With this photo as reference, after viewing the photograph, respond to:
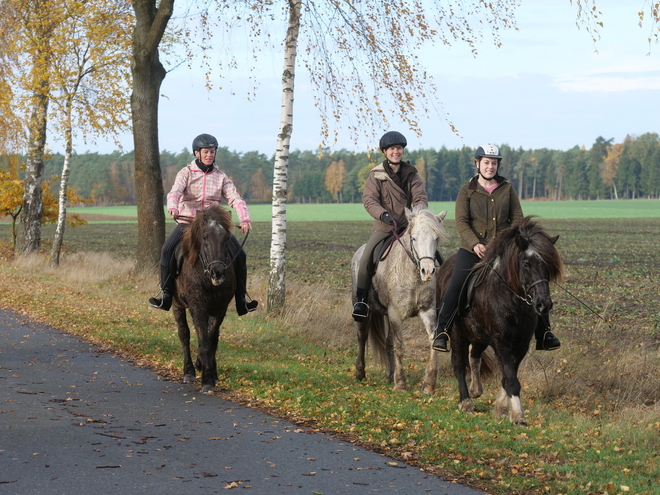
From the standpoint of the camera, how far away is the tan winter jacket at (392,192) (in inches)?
398

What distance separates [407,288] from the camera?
9.57m

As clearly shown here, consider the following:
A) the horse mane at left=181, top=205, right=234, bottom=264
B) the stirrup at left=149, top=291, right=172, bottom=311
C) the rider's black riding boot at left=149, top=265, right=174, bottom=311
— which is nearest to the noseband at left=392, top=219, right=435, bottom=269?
the horse mane at left=181, top=205, right=234, bottom=264

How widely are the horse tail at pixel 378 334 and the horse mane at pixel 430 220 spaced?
1.78m

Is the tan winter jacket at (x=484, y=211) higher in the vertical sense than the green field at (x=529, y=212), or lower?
higher

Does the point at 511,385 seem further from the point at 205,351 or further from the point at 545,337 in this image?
the point at 205,351

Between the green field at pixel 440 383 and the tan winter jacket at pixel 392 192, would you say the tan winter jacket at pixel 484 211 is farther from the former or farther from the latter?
the tan winter jacket at pixel 392 192

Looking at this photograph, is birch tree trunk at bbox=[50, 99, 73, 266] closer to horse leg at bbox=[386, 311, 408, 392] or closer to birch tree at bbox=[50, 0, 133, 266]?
birch tree at bbox=[50, 0, 133, 266]

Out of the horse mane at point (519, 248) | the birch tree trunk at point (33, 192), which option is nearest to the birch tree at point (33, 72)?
the birch tree trunk at point (33, 192)

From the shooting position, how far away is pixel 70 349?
11438 mm

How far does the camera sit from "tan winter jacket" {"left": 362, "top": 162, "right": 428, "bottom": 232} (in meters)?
10.1

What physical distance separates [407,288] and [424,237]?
0.79m

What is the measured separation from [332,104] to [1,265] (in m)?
16.7

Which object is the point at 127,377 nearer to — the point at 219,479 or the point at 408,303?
the point at 408,303

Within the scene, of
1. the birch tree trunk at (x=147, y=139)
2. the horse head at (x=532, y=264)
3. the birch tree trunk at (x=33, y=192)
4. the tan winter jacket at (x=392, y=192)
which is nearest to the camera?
the horse head at (x=532, y=264)
